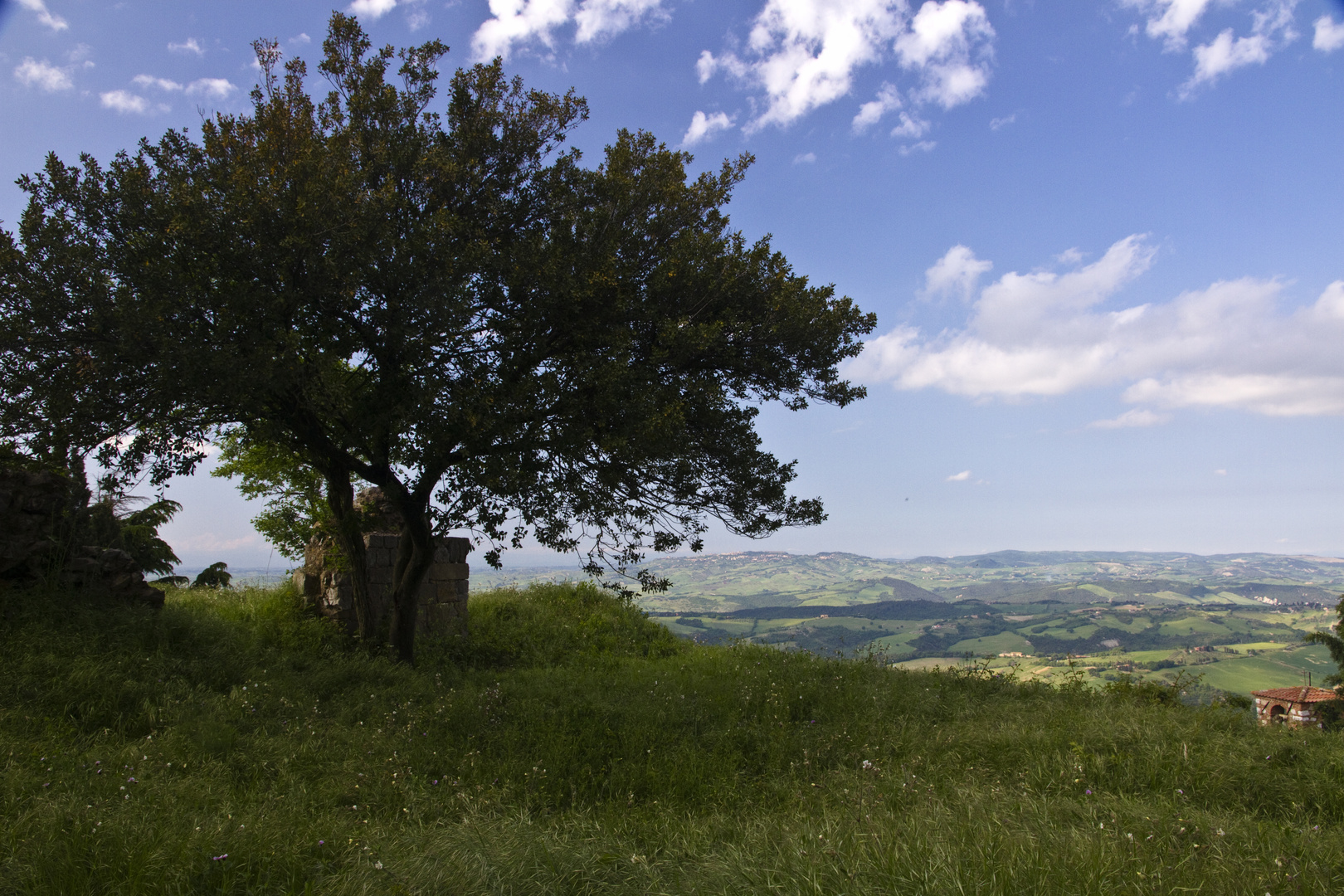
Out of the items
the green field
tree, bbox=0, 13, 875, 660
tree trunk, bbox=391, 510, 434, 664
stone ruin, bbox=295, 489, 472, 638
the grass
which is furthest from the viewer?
the green field

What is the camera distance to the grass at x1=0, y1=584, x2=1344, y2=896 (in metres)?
4.07

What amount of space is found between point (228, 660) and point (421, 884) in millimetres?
8000

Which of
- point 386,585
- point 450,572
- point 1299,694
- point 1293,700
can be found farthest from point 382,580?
point 1299,694

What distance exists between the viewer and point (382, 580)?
1525 centimetres

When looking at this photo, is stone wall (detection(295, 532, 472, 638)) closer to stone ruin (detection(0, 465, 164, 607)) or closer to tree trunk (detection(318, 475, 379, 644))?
tree trunk (detection(318, 475, 379, 644))

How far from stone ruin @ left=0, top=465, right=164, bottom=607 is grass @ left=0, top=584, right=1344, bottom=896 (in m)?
0.56

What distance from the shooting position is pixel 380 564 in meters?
15.3

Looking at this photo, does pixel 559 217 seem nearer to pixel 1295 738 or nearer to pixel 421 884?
pixel 421 884

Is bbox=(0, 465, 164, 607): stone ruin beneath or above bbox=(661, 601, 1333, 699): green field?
above

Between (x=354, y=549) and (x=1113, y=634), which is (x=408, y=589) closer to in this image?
(x=354, y=549)

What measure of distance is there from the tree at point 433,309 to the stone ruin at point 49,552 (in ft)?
5.47


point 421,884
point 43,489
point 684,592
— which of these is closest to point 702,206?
point 421,884

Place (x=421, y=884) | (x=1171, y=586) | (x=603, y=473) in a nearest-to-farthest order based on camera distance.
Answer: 1. (x=421, y=884)
2. (x=603, y=473)
3. (x=1171, y=586)

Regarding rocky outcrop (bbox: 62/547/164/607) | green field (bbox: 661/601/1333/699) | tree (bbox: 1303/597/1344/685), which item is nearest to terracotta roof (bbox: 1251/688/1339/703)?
tree (bbox: 1303/597/1344/685)
